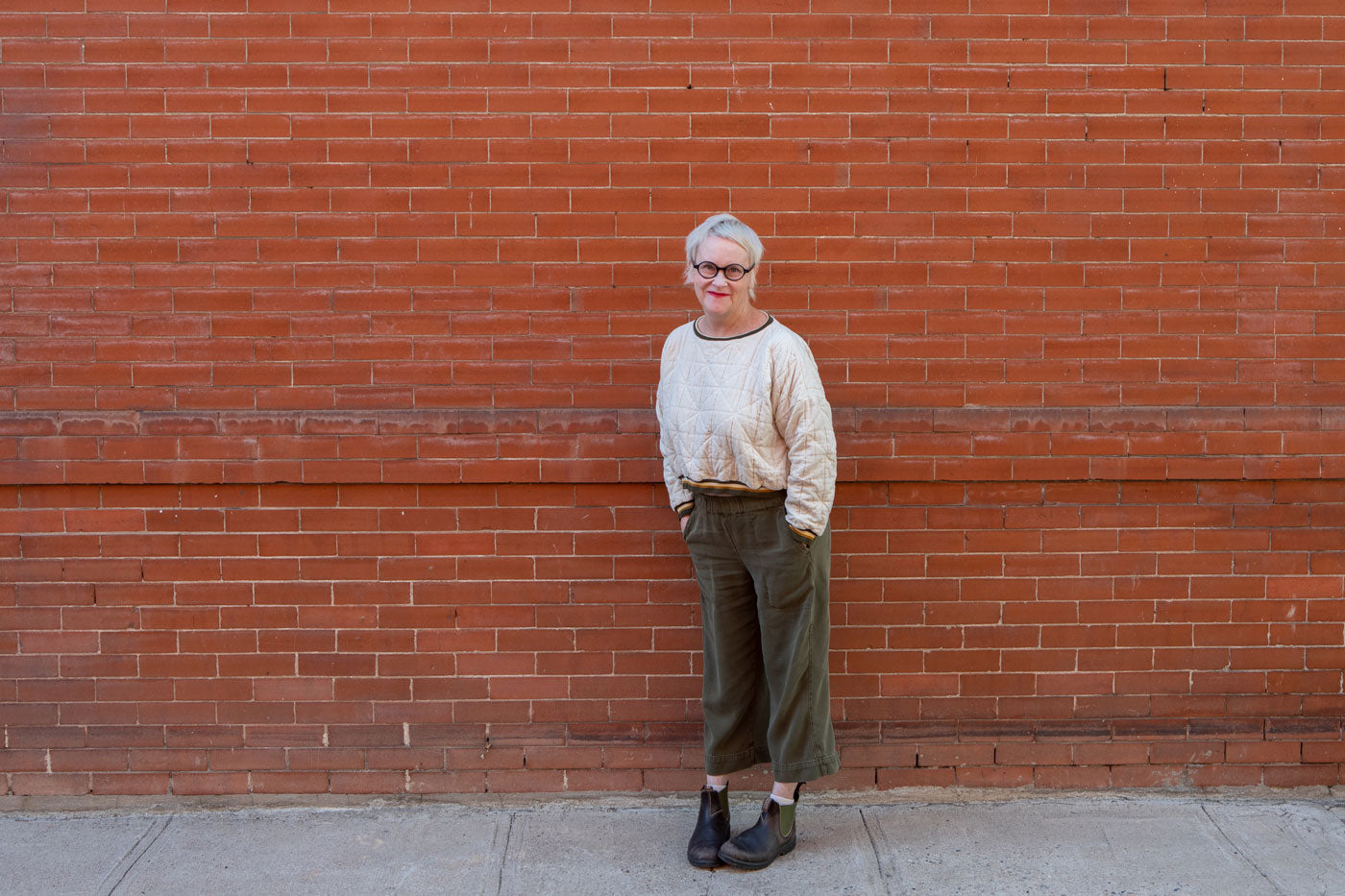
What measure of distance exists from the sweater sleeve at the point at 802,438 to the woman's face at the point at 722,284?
0.20m

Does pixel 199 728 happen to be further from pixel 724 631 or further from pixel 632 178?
pixel 632 178

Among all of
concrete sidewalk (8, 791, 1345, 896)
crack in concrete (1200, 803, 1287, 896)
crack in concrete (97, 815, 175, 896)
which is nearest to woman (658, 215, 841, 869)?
concrete sidewalk (8, 791, 1345, 896)

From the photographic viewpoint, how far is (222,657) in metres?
4.11

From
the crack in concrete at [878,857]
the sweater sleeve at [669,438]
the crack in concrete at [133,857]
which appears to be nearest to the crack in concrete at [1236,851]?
the crack in concrete at [878,857]

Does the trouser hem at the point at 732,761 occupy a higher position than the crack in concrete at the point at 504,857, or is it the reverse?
the trouser hem at the point at 732,761

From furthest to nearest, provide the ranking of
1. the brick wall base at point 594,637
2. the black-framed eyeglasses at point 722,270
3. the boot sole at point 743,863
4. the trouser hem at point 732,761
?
the brick wall base at point 594,637 < the trouser hem at point 732,761 < the boot sole at point 743,863 < the black-framed eyeglasses at point 722,270

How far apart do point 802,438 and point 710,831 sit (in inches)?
53.7


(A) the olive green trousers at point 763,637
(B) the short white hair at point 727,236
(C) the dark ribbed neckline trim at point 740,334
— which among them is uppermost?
(B) the short white hair at point 727,236

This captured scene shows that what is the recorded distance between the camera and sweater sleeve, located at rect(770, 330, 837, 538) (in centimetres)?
336

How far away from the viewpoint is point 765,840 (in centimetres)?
362

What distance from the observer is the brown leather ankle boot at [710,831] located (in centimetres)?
363

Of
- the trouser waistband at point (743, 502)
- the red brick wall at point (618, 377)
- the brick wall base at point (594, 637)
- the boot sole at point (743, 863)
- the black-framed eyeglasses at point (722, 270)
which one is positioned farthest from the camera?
the brick wall base at point (594, 637)

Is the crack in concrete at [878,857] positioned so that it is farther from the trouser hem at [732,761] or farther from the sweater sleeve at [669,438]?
the sweater sleeve at [669,438]

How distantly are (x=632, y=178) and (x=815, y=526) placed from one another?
146cm
